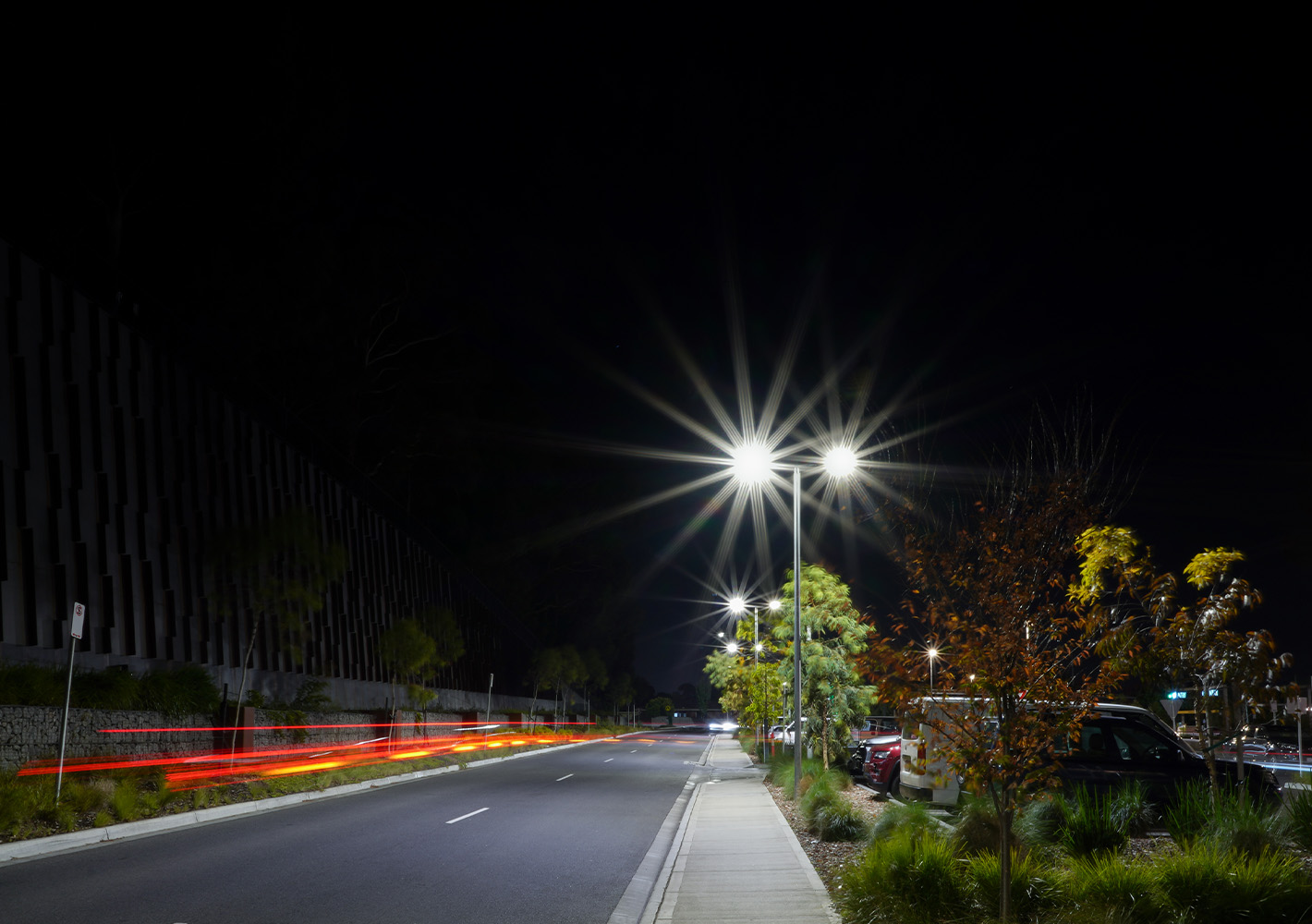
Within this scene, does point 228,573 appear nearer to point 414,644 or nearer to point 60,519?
point 60,519

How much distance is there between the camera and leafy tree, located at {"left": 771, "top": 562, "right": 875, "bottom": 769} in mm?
27453

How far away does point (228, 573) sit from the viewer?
31516mm

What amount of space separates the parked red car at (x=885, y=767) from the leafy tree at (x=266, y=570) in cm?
1589

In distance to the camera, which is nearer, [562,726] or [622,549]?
[562,726]

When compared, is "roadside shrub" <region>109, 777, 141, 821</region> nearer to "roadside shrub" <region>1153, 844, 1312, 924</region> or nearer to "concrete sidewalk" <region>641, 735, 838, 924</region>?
"concrete sidewalk" <region>641, 735, 838, 924</region>

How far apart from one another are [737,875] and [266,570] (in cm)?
2431

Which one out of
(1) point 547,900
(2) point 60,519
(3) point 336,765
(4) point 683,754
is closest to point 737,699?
(4) point 683,754

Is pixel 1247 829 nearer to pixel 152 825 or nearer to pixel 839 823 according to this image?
pixel 839 823

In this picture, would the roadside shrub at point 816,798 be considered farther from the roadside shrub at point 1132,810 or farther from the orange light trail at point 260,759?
the orange light trail at point 260,759

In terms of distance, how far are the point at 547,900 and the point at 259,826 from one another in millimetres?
7468

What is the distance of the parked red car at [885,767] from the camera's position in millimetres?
19453

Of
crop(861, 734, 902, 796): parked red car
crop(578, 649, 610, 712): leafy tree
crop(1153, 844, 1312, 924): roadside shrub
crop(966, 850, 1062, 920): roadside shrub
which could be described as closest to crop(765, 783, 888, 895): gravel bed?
crop(861, 734, 902, 796): parked red car

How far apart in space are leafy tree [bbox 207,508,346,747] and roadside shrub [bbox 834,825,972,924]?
22.2 metres

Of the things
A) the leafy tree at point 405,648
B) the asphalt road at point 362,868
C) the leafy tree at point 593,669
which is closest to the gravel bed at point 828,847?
the asphalt road at point 362,868
